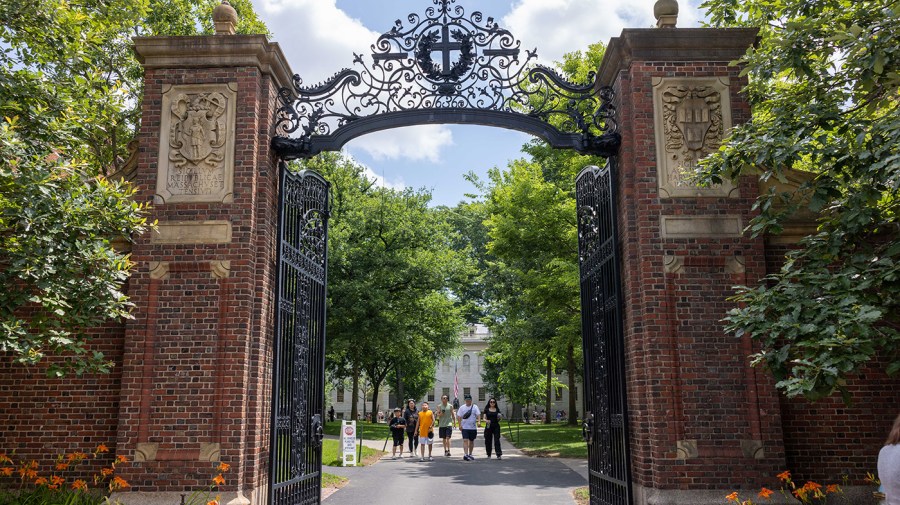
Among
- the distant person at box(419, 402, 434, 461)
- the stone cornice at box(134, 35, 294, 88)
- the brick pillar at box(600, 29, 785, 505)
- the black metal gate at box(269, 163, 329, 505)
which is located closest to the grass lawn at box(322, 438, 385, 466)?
the distant person at box(419, 402, 434, 461)

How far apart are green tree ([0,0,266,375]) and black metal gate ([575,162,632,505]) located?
207 inches

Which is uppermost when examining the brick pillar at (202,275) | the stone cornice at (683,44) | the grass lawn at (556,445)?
the stone cornice at (683,44)

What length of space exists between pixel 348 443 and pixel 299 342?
28.4 ft

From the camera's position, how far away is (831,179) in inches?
257

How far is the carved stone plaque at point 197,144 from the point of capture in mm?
8367

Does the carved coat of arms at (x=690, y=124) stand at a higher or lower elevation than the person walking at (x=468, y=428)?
higher

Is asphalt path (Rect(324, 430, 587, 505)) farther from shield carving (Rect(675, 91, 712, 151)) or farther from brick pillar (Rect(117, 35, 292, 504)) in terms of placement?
shield carving (Rect(675, 91, 712, 151))

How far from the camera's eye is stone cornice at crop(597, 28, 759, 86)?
8328 mm

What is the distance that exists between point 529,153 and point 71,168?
18.6 metres

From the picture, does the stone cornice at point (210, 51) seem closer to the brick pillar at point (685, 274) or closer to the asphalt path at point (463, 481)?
the brick pillar at point (685, 274)

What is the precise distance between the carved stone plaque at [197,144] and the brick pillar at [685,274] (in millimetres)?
4569

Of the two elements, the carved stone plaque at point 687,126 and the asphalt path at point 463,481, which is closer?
the carved stone plaque at point 687,126

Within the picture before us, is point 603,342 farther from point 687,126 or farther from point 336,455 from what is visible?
point 336,455

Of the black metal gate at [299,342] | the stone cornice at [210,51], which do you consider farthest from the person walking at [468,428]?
the stone cornice at [210,51]
